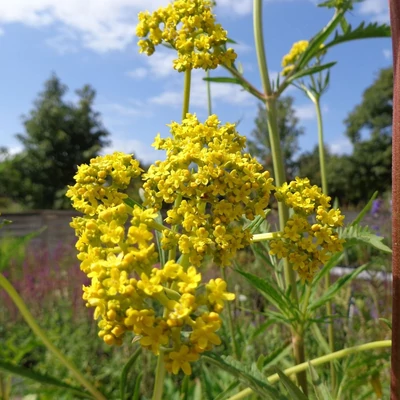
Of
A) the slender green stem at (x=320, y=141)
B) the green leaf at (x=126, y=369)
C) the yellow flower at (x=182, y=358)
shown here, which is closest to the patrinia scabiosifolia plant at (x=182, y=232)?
the yellow flower at (x=182, y=358)

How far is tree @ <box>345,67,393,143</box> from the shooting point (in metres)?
25.0

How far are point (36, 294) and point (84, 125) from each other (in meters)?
25.9


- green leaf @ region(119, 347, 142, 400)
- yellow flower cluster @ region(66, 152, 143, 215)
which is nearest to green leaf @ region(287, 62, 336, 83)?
yellow flower cluster @ region(66, 152, 143, 215)

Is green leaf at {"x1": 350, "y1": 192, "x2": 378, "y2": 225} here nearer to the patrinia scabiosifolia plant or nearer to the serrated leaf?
the serrated leaf

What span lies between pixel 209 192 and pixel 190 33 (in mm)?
457

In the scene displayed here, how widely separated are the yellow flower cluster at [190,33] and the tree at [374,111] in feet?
85.7

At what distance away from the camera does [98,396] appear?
75cm

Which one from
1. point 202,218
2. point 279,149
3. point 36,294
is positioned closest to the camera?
point 202,218

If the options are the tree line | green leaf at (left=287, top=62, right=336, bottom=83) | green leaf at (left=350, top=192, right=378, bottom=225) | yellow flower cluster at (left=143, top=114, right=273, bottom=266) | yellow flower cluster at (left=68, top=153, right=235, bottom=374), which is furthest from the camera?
the tree line

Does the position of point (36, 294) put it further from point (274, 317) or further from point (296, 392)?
point (296, 392)

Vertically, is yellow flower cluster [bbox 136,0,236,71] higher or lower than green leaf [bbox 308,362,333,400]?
higher

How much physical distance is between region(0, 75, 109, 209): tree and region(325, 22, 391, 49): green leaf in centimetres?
2516

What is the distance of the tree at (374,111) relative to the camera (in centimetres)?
2498

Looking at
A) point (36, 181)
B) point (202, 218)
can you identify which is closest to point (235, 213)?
point (202, 218)
